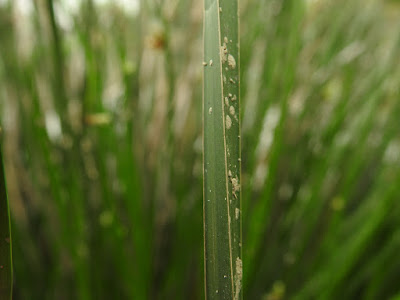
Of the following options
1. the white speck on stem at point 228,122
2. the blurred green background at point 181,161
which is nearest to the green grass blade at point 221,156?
the white speck on stem at point 228,122

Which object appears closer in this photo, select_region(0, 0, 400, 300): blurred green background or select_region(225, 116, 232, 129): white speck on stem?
select_region(225, 116, 232, 129): white speck on stem

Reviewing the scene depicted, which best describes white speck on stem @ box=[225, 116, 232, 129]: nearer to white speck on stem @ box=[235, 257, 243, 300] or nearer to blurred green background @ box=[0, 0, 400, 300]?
white speck on stem @ box=[235, 257, 243, 300]

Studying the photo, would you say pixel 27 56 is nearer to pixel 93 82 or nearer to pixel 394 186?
pixel 93 82

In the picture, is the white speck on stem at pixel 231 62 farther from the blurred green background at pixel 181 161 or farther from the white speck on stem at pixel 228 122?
the blurred green background at pixel 181 161

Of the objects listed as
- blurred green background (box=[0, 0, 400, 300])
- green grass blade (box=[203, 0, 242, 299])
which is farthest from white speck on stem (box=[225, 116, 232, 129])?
blurred green background (box=[0, 0, 400, 300])

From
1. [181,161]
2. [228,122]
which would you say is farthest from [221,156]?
[181,161]

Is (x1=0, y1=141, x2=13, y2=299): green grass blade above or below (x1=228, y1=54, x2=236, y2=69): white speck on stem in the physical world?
below

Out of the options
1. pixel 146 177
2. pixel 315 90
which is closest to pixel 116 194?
pixel 146 177
